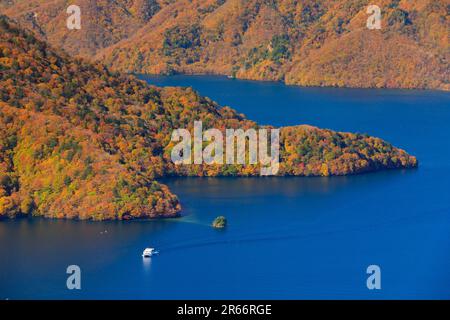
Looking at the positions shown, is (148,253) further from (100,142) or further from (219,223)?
(100,142)

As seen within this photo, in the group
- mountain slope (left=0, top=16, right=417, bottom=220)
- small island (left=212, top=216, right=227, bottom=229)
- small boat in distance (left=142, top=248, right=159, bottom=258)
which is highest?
mountain slope (left=0, top=16, right=417, bottom=220)

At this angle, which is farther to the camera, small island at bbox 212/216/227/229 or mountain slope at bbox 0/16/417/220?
mountain slope at bbox 0/16/417/220

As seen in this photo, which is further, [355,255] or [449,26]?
[449,26]

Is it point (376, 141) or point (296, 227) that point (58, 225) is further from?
point (376, 141)

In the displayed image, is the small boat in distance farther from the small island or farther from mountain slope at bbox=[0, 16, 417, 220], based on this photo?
mountain slope at bbox=[0, 16, 417, 220]

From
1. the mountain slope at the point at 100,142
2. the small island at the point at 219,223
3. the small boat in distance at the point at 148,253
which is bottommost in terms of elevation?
the small boat in distance at the point at 148,253

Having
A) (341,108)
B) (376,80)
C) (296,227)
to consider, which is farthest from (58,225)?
(376,80)

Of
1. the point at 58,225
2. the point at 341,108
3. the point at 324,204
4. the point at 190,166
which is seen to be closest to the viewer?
the point at 58,225

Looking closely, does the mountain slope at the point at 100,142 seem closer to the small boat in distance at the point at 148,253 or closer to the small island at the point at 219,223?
the small island at the point at 219,223

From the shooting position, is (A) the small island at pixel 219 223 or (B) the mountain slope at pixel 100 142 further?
(B) the mountain slope at pixel 100 142
